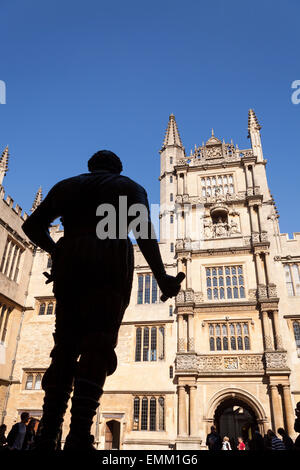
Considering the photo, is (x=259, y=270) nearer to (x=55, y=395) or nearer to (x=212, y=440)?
(x=212, y=440)

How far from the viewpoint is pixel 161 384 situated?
17547 mm

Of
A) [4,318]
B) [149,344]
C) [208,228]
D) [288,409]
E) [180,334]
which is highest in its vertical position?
[208,228]

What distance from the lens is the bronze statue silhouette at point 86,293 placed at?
2055 mm

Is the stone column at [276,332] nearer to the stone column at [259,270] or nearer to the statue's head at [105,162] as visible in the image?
the stone column at [259,270]

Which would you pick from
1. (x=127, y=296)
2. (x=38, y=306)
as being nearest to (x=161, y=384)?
(x=38, y=306)

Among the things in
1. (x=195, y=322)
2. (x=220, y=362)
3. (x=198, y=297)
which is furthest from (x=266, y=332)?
(x=198, y=297)

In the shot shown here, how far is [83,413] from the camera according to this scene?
1971mm

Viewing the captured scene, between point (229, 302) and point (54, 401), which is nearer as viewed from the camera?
point (54, 401)

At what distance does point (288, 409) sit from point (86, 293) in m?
16.6

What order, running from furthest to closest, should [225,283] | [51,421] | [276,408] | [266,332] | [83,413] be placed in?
[225,283] < [266,332] < [276,408] < [51,421] < [83,413]

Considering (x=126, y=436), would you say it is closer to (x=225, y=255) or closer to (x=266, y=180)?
(x=225, y=255)

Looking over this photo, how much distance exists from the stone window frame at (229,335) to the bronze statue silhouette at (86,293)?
55.3 ft

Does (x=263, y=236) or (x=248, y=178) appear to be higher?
(x=248, y=178)
